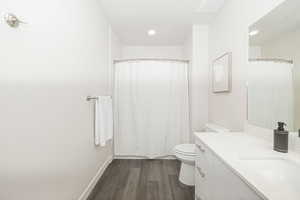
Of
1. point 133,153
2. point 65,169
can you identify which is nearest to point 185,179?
point 133,153

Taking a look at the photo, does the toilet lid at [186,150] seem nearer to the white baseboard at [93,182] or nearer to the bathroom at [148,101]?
the bathroom at [148,101]

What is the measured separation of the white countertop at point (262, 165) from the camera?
628 mm

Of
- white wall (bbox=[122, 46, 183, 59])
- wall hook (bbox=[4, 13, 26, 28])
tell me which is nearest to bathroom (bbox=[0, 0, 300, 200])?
wall hook (bbox=[4, 13, 26, 28])

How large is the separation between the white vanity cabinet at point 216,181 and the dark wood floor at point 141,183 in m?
0.49

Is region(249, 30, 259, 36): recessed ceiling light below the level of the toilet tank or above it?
above

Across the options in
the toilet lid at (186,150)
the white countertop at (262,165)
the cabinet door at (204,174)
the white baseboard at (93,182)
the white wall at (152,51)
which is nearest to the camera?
the white countertop at (262,165)

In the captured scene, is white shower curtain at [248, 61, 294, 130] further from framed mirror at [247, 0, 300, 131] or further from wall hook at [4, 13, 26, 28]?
wall hook at [4, 13, 26, 28]

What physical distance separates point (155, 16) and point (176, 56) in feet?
4.69

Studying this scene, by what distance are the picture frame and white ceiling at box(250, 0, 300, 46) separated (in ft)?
1.54

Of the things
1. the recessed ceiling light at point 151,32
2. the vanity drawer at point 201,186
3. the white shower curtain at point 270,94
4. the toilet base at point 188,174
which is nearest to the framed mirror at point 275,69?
the white shower curtain at point 270,94

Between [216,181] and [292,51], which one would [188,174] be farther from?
[292,51]

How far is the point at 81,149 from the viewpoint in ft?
5.39

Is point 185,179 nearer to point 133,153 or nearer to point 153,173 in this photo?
point 153,173

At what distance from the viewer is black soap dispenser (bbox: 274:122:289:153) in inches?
41.8
